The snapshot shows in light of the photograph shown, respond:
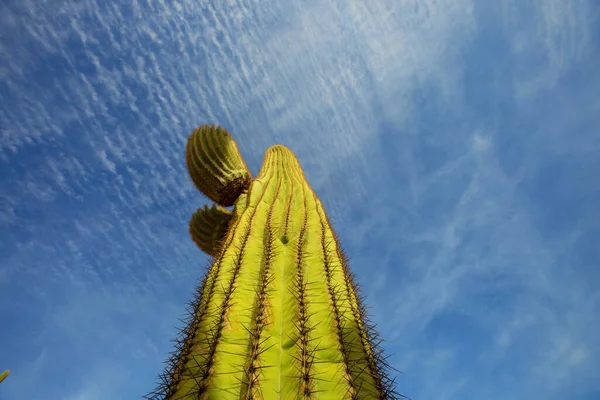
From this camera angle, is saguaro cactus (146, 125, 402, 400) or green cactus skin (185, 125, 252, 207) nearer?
saguaro cactus (146, 125, 402, 400)

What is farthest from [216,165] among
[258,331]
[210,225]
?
[258,331]

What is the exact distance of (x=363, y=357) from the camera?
7.14 ft

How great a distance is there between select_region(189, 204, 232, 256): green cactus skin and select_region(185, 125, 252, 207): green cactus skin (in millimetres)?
258

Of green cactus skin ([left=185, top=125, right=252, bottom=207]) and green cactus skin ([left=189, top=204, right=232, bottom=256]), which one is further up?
green cactus skin ([left=185, top=125, right=252, bottom=207])

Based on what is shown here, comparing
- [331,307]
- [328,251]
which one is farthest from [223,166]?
[331,307]

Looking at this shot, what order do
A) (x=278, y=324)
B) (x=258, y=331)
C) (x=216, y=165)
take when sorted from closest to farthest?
(x=258, y=331)
(x=278, y=324)
(x=216, y=165)

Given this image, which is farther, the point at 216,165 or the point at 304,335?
the point at 216,165

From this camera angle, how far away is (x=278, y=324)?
2.50 meters

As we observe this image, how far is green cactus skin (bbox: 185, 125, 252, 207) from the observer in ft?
19.1

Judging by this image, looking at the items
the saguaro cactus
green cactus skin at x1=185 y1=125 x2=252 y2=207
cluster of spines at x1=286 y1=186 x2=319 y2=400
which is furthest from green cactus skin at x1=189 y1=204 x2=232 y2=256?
cluster of spines at x1=286 y1=186 x2=319 y2=400

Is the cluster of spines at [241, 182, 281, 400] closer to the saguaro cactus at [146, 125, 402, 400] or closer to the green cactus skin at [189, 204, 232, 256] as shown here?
the saguaro cactus at [146, 125, 402, 400]

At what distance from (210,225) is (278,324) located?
3.76 m

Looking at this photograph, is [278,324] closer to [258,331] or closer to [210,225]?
[258,331]

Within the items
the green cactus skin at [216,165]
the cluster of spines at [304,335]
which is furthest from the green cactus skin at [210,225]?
the cluster of spines at [304,335]
